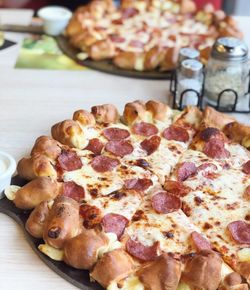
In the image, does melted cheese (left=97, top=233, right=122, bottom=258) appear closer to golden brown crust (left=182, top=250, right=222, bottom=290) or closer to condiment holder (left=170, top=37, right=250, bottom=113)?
golden brown crust (left=182, top=250, right=222, bottom=290)

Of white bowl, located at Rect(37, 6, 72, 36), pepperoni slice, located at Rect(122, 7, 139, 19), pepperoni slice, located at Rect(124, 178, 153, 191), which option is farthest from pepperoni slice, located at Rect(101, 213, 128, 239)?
pepperoni slice, located at Rect(122, 7, 139, 19)

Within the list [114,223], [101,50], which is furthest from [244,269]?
[101,50]

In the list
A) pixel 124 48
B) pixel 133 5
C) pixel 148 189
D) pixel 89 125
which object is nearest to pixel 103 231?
pixel 148 189

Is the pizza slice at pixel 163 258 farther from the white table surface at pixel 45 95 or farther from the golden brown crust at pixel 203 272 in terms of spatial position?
the white table surface at pixel 45 95

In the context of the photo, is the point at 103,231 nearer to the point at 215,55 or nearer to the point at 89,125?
the point at 89,125

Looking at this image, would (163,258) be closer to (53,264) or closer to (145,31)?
(53,264)
